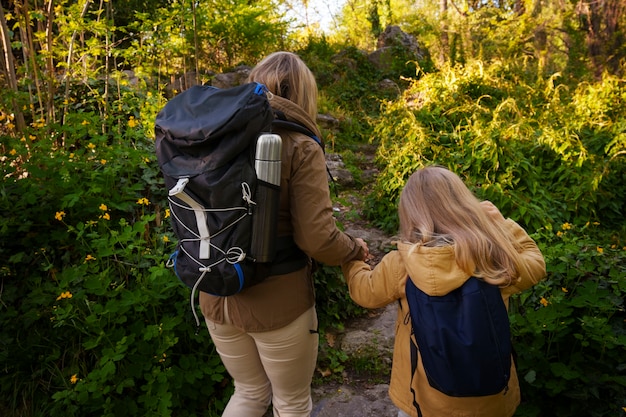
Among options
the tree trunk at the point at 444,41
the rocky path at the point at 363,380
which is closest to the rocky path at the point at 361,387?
the rocky path at the point at 363,380

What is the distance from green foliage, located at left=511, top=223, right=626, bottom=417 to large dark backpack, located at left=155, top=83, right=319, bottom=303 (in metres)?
1.63

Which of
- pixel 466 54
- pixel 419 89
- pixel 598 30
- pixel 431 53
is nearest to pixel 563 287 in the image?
pixel 419 89

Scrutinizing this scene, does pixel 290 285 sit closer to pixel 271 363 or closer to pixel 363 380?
pixel 271 363

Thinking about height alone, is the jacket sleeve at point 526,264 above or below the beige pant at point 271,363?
above

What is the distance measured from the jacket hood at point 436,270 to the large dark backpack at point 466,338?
3cm

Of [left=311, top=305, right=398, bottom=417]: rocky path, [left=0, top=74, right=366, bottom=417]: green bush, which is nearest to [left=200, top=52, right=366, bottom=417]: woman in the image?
[left=0, top=74, right=366, bottom=417]: green bush

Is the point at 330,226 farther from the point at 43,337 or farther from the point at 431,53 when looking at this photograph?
the point at 431,53

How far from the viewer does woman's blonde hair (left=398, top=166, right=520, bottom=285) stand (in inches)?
59.3

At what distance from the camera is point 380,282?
1728 mm

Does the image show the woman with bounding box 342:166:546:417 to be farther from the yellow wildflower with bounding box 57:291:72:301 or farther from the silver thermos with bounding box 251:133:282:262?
the yellow wildflower with bounding box 57:291:72:301

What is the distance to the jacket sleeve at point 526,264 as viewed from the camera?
1629 mm

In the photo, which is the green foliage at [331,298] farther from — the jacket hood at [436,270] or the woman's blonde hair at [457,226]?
the jacket hood at [436,270]

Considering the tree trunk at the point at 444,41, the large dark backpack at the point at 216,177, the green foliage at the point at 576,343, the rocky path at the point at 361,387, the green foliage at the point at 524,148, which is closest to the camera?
the large dark backpack at the point at 216,177

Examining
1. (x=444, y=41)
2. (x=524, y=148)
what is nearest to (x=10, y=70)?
(x=524, y=148)
